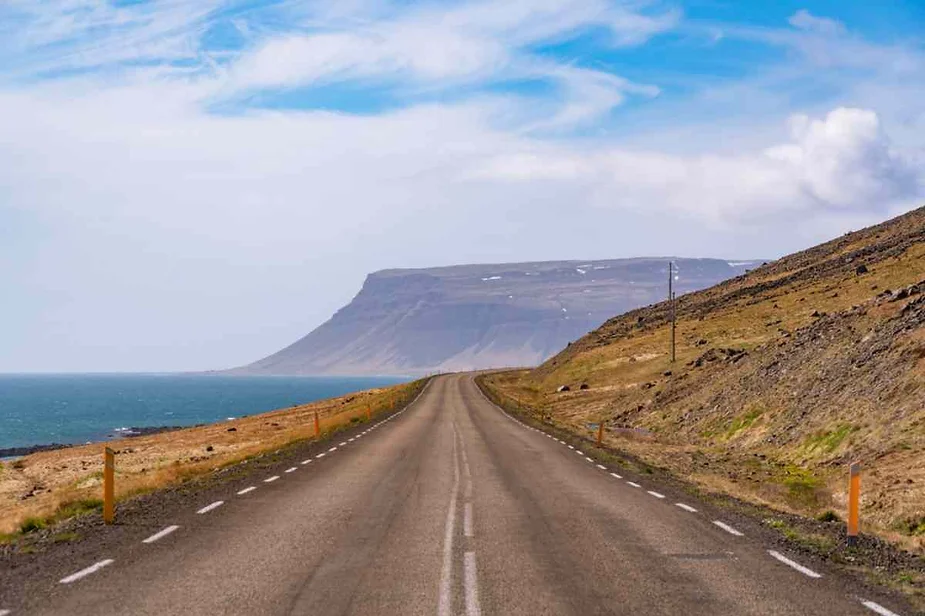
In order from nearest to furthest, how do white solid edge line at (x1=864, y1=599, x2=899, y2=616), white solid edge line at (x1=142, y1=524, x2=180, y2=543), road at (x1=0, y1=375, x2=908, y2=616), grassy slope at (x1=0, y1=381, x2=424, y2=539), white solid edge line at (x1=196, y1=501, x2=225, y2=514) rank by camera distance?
white solid edge line at (x1=864, y1=599, x2=899, y2=616)
road at (x1=0, y1=375, x2=908, y2=616)
white solid edge line at (x1=142, y1=524, x2=180, y2=543)
white solid edge line at (x1=196, y1=501, x2=225, y2=514)
grassy slope at (x1=0, y1=381, x2=424, y2=539)

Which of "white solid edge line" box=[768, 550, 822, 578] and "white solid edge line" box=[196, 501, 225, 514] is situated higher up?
"white solid edge line" box=[196, 501, 225, 514]

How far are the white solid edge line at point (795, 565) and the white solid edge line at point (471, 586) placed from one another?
434 centimetres

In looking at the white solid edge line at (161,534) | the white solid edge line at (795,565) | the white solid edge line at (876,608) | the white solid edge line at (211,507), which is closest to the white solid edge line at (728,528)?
the white solid edge line at (795,565)

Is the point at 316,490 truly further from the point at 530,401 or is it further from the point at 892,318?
the point at 530,401

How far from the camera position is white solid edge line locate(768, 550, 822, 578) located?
11500mm

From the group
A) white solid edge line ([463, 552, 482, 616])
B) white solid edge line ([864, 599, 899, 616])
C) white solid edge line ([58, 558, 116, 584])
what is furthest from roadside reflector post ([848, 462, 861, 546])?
white solid edge line ([58, 558, 116, 584])

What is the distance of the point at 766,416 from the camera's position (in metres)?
34.0

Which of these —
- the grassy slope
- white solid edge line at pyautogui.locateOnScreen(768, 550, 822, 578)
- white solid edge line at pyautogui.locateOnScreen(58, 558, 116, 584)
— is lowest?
the grassy slope

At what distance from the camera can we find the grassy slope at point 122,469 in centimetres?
1958

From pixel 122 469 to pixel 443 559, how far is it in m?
30.6

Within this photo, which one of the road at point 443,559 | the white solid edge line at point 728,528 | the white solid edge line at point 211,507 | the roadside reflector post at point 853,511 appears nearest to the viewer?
the road at point 443,559

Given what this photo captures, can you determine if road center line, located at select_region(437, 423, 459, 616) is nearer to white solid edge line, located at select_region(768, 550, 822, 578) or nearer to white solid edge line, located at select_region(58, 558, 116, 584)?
white solid edge line, located at select_region(58, 558, 116, 584)

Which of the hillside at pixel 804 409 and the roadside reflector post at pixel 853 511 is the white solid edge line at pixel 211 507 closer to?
the roadside reflector post at pixel 853 511

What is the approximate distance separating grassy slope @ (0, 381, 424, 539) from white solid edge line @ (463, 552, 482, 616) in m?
8.60
